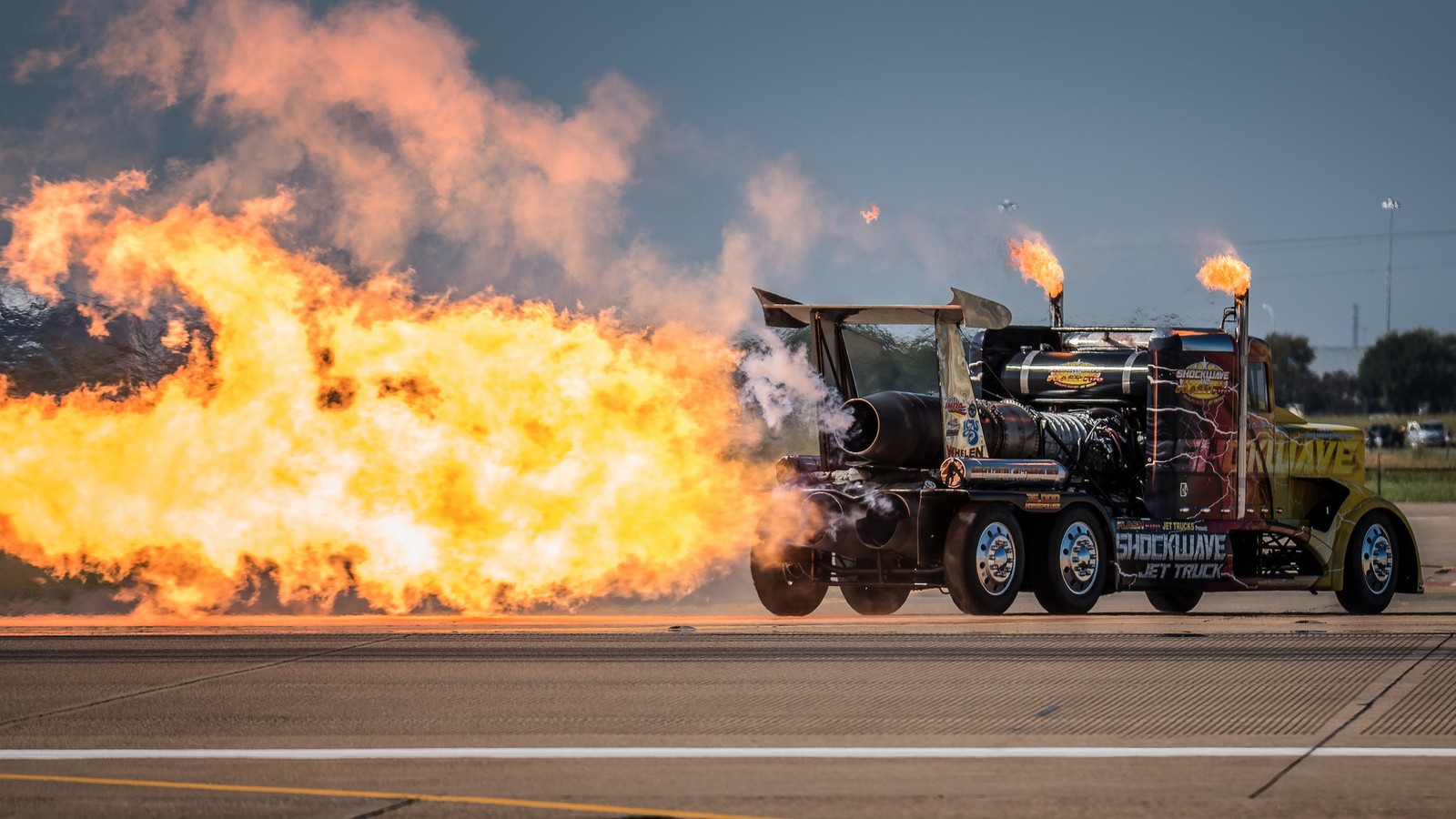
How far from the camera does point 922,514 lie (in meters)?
16.2

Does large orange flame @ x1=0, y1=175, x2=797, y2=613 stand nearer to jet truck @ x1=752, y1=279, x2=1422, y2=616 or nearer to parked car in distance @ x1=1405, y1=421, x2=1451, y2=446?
jet truck @ x1=752, y1=279, x2=1422, y2=616

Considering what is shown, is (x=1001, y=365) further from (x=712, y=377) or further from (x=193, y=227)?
(x=193, y=227)

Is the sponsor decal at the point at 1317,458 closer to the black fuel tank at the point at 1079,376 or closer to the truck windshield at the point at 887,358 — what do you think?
the black fuel tank at the point at 1079,376

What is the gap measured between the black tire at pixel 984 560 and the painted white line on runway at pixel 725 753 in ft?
21.5

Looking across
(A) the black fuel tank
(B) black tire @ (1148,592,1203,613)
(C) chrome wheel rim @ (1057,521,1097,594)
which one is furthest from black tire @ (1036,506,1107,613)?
(B) black tire @ (1148,592,1203,613)

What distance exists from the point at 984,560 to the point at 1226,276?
4.57 meters

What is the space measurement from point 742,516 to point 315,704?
7.33 metres

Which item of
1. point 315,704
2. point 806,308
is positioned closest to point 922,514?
point 806,308

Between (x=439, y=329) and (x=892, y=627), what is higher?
(x=439, y=329)

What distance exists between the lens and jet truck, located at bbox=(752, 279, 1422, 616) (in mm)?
16328

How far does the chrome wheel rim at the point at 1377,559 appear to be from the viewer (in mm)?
18625

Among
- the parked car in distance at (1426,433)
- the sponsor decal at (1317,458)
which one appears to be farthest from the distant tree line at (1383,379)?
the sponsor decal at (1317,458)

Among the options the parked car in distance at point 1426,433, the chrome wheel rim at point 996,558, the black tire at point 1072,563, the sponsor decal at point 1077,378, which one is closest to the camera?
the chrome wheel rim at point 996,558

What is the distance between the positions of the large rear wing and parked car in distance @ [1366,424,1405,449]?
7738 cm
